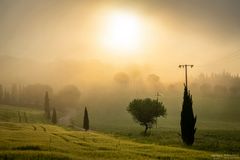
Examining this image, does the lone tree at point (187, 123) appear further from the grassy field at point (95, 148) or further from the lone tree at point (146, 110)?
the lone tree at point (146, 110)

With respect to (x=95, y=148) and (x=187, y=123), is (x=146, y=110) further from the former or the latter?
(x=95, y=148)

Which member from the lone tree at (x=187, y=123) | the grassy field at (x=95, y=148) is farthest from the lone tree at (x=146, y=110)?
the grassy field at (x=95, y=148)

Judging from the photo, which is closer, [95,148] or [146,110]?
[95,148]

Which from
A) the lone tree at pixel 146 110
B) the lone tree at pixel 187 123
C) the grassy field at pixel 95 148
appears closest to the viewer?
the grassy field at pixel 95 148

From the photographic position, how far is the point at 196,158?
44.6 metres

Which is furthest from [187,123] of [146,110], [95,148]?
[146,110]

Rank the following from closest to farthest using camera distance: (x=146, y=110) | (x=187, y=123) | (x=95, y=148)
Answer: (x=95, y=148) < (x=187, y=123) < (x=146, y=110)

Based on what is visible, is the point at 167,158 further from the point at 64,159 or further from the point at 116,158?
the point at 64,159

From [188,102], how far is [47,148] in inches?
1594

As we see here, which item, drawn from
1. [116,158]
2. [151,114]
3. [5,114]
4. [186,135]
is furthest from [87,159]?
[5,114]

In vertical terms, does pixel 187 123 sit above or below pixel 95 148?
above

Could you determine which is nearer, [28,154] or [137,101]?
[28,154]

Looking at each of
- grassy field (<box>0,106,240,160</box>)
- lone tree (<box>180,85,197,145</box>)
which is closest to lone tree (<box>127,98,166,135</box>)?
lone tree (<box>180,85,197,145</box>)

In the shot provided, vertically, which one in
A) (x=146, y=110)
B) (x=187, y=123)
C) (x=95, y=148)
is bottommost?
(x=95, y=148)
